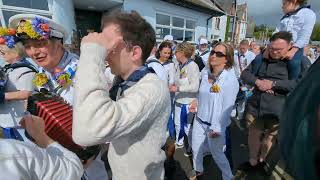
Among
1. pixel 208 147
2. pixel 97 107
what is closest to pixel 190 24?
pixel 208 147

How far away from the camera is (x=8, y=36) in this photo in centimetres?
260

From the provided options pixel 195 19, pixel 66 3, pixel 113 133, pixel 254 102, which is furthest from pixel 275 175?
pixel 195 19

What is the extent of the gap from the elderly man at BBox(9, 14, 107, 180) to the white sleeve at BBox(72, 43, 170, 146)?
973mm

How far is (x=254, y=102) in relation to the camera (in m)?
3.56

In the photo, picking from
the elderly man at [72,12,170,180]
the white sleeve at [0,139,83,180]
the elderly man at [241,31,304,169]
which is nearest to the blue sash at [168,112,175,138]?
the elderly man at [241,31,304,169]

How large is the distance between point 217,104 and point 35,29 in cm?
225

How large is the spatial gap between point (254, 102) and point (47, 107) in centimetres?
299

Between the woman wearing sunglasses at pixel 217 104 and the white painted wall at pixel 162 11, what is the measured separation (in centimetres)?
710

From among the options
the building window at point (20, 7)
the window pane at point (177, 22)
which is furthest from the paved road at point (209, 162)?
the window pane at point (177, 22)

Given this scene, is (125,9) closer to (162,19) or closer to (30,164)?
(162,19)

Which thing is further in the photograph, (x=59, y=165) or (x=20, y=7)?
(x=20, y=7)

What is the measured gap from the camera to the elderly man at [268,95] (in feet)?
10.2

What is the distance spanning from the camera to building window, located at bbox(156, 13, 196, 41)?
11.9m

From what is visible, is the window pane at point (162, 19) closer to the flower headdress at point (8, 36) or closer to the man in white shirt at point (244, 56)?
the man in white shirt at point (244, 56)
